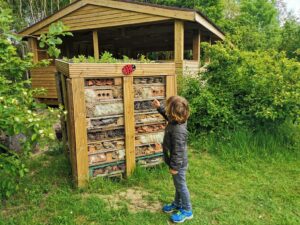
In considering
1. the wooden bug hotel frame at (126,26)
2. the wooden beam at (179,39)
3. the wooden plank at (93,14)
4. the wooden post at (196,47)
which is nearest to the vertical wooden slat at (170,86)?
the wooden bug hotel frame at (126,26)

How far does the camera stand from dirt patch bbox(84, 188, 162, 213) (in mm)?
3023

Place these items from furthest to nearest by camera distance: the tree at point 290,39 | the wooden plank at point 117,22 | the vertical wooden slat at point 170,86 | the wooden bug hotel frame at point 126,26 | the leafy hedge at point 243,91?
the tree at point 290,39, the wooden plank at point 117,22, the wooden bug hotel frame at point 126,26, the leafy hedge at point 243,91, the vertical wooden slat at point 170,86

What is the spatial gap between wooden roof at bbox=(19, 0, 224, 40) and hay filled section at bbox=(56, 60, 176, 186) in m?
4.15

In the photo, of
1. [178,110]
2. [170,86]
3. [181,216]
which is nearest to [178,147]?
[178,110]

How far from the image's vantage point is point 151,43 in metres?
13.0

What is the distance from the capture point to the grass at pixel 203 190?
2.82 m

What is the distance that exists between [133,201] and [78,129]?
3.56ft

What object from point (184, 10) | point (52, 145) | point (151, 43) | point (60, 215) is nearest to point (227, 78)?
point (184, 10)

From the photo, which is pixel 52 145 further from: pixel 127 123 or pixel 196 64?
pixel 196 64

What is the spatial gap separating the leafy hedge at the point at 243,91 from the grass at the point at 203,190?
0.50 meters

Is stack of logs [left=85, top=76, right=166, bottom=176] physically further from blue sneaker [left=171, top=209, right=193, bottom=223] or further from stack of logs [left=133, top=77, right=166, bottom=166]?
blue sneaker [left=171, top=209, right=193, bottom=223]

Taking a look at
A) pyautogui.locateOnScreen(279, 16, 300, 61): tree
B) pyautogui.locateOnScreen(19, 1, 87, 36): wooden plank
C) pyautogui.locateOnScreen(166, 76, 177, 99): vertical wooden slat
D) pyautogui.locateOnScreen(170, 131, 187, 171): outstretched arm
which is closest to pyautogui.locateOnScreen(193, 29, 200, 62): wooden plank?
pyautogui.locateOnScreen(19, 1, 87, 36): wooden plank

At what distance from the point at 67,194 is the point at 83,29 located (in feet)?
25.2

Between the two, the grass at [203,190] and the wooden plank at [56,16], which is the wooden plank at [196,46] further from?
the grass at [203,190]
